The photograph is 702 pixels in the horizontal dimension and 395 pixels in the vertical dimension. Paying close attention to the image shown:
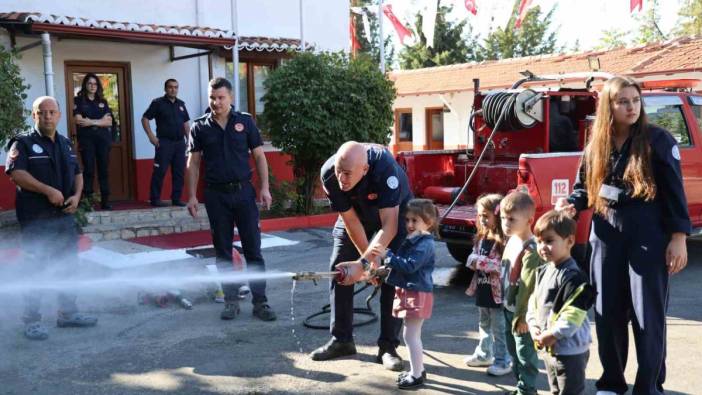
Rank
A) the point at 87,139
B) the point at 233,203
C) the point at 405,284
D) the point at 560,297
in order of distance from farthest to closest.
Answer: the point at 87,139 → the point at 233,203 → the point at 405,284 → the point at 560,297

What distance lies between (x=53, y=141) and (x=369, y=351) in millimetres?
3002

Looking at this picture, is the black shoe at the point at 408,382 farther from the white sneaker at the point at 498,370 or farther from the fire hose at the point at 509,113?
the fire hose at the point at 509,113

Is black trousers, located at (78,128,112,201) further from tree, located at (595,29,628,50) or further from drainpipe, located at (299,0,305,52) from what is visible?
tree, located at (595,29,628,50)

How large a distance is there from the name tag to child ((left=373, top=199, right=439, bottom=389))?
39.6 inches

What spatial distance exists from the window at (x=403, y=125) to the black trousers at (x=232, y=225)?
22.9 m

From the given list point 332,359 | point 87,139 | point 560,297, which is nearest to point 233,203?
point 332,359

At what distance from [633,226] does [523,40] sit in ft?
131

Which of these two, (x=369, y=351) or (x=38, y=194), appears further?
(x=38, y=194)

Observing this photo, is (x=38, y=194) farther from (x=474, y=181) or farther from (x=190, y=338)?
(x=474, y=181)

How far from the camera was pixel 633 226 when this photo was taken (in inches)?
152

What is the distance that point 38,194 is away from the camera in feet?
18.4

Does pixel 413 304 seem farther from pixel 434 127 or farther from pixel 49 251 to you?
pixel 434 127

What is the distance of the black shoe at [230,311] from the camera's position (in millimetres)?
6066

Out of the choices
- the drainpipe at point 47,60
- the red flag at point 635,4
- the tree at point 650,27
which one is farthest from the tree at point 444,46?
the drainpipe at point 47,60
